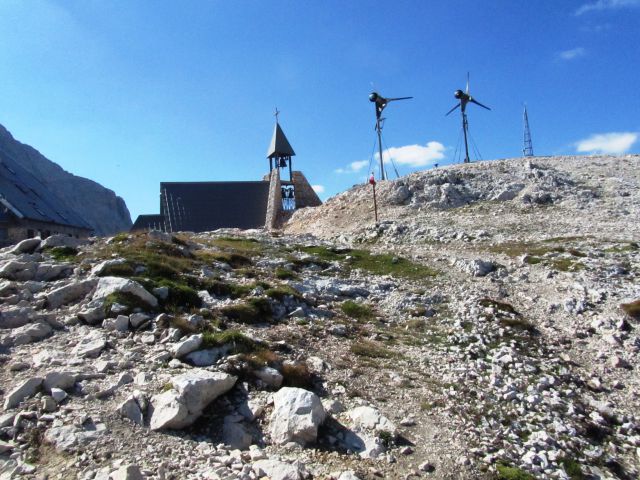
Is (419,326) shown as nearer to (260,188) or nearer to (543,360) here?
(543,360)

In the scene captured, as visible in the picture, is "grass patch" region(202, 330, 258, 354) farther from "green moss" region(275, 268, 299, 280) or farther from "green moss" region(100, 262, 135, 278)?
"green moss" region(275, 268, 299, 280)

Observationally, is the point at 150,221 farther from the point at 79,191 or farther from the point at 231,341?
the point at 79,191

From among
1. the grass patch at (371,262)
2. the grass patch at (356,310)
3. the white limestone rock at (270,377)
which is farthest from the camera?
the grass patch at (371,262)

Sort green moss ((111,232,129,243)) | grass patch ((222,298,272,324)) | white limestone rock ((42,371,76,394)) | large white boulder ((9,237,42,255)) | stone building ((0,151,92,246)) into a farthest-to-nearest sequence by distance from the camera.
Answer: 1. stone building ((0,151,92,246))
2. green moss ((111,232,129,243))
3. large white boulder ((9,237,42,255))
4. grass patch ((222,298,272,324))
5. white limestone rock ((42,371,76,394))

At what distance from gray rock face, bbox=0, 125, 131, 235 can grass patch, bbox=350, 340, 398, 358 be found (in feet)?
445

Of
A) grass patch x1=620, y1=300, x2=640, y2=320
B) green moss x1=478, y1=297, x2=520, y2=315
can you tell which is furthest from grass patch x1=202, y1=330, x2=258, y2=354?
grass patch x1=620, y1=300, x2=640, y2=320

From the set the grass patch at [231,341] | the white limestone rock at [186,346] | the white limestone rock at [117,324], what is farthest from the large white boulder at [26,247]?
the white limestone rock at [186,346]

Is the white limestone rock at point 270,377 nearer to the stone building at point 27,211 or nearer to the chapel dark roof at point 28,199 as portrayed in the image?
the stone building at point 27,211

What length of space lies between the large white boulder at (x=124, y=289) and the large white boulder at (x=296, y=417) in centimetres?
648

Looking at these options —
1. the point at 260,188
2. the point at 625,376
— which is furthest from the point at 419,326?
the point at 260,188

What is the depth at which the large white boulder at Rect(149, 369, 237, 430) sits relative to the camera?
8.70m

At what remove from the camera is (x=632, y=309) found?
680 inches

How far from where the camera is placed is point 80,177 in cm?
14850

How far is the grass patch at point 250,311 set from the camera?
50.6ft
